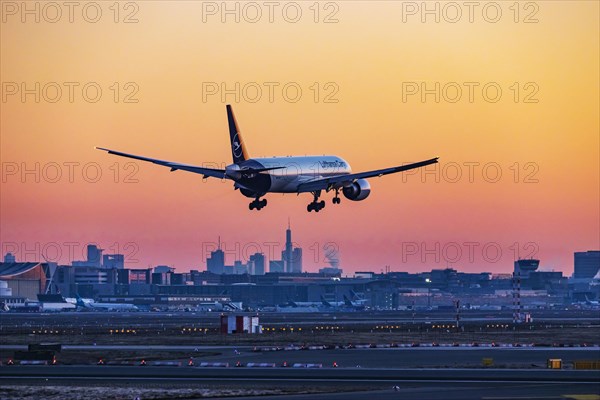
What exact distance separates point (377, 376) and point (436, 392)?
1203cm

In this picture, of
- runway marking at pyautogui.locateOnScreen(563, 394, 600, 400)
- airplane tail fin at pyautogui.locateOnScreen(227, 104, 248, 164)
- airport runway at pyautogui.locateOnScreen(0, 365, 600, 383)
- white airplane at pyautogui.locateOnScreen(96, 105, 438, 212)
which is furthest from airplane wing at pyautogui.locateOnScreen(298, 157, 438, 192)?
runway marking at pyautogui.locateOnScreen(563, 394, 600, 400)

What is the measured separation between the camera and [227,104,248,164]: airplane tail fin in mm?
131750

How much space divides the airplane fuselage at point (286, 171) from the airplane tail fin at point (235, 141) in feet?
10.6

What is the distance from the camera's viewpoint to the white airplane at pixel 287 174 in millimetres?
127625

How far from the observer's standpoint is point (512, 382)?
7394 cm

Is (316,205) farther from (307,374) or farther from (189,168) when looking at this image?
(307,374)

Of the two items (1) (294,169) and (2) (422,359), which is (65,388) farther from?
(1) (294,169)

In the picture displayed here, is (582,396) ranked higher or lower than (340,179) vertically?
lower

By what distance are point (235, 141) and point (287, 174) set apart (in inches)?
276

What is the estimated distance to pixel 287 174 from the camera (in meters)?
131

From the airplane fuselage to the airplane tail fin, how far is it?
10.6 feet

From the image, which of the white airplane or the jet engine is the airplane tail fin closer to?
the white airplane

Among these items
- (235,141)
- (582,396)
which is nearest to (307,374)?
(582,396)

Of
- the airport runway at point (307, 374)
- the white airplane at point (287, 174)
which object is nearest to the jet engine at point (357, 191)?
the white airplane at point (287, 174)
